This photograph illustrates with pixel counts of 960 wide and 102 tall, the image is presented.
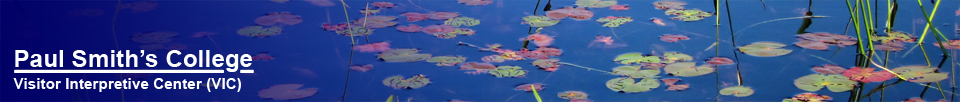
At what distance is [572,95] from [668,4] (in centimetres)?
79

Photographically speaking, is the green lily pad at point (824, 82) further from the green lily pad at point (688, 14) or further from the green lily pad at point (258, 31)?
the green lily pad at point (258, 31)

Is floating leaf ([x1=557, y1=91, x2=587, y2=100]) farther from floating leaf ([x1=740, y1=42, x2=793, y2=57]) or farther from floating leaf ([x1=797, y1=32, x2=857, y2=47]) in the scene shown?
floating leaf ([x1=797, y1=32, x2=857, y2=47])

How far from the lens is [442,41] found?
1.62 meters

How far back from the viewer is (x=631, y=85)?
4.21ft

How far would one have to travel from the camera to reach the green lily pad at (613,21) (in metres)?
1.76

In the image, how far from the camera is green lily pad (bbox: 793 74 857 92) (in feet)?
4.11

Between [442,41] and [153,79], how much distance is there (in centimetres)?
58

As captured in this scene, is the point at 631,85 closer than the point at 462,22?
Yes

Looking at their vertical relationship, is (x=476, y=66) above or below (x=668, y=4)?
below

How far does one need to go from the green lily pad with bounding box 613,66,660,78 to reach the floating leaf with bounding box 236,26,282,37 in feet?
2.59

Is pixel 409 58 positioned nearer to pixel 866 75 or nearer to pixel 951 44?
pixel 866 75

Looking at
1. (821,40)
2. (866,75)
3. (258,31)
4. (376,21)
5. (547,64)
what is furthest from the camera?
(376,21)

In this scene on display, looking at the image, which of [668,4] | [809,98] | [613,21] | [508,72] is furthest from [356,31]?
[809,98]

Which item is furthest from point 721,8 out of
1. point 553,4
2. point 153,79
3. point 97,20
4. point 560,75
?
point 97,20
